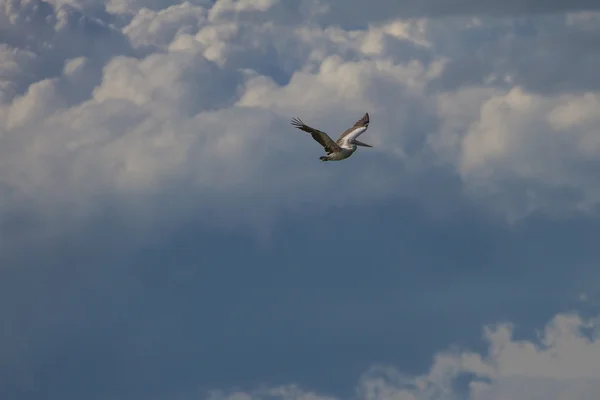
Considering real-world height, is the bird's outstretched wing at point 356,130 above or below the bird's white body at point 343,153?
above

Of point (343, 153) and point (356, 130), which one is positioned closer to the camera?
point (343, 153)

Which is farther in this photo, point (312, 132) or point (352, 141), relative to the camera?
point (352, 141)

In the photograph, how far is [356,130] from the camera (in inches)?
5723

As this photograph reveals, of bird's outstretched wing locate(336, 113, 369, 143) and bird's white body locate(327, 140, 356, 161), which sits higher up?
bird's outstretched wing locate(336, 113, 369, 143)

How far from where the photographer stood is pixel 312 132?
123562 mm

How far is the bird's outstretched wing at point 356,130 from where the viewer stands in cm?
13893

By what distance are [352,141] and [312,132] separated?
14.9 m

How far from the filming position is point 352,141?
137 metres

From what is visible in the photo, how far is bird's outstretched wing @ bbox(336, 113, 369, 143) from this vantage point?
5469 inches
